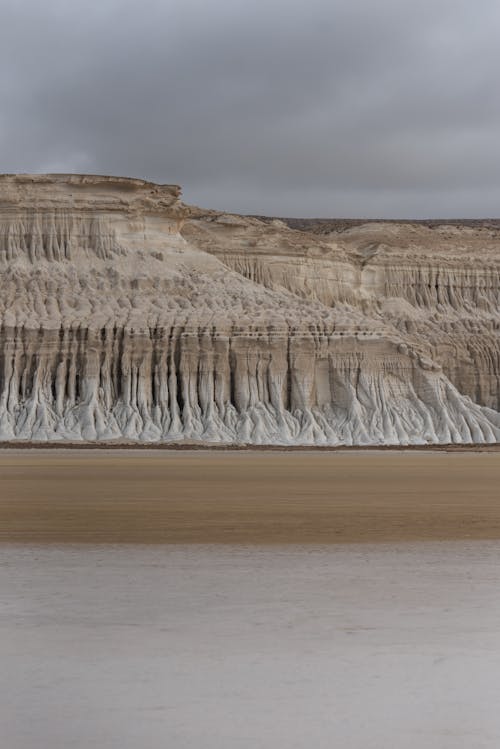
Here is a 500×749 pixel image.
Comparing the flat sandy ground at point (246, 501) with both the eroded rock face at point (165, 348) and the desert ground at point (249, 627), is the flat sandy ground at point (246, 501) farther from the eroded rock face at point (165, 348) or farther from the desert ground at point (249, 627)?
the eroded rock face at point (165, 348)

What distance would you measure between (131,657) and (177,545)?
6335 millimetres

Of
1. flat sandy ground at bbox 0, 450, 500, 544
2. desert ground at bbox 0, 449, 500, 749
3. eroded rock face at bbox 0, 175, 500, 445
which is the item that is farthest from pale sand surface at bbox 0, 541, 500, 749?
eroded rock face at bbox 0, 175, 500, 445

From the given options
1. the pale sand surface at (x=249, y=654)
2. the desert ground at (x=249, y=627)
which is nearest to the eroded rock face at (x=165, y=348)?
the desert ground at (x=249, y=627)

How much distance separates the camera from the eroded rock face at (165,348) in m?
58.1

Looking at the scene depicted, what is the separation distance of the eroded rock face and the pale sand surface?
44.4 m

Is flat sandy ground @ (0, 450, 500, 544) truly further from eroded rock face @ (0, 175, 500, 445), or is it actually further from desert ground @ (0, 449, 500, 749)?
eroded rock face @ (0, 175, 500, 445)

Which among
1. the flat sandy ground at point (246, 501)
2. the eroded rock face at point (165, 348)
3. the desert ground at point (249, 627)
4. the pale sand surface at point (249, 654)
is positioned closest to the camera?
the pale sand surface at point (249, 654)

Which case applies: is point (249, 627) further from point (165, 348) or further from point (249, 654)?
point (165, 348)

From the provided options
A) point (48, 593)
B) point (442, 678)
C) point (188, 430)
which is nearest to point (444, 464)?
point (188, 430)

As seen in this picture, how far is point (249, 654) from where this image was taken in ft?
25.8

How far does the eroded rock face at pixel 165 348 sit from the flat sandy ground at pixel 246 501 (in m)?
19.2

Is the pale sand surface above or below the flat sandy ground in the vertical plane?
above

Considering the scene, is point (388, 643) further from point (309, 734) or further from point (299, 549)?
point (299, 549)

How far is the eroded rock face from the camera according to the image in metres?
58.1
